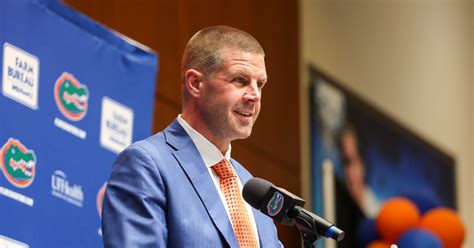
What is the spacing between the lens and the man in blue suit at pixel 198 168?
A: 3.00 m

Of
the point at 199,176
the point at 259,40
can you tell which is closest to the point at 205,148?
the point at 199,176

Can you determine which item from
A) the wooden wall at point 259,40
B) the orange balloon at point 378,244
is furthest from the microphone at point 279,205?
the orange balloon at point 378,244

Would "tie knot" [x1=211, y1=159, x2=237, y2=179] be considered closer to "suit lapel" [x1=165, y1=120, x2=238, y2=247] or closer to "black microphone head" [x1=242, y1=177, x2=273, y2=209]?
"suit lapel" [x1=165, y1=120, x2=238, y2=247]

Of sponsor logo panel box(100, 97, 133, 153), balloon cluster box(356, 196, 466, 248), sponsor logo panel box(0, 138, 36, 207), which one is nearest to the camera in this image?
sponsor logo panel box(0, 138, 36, 207)

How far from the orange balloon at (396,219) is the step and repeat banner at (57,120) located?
3351 millimetres

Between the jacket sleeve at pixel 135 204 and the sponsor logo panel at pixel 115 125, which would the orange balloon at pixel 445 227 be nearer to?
the sponsor logo panel at pixel 115 125

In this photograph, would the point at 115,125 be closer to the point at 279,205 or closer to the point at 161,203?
the point at 161,203

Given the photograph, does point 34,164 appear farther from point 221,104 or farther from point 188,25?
point 188,25

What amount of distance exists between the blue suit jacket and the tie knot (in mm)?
72

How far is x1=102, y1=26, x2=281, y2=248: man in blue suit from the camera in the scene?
3004mm

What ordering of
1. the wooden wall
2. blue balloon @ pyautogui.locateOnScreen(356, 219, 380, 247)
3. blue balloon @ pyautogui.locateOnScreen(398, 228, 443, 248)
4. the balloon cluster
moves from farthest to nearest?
blue balloon @ pyautogui.locateOnScreen(356, 219, 380, 247) < the balloon cluster < blue balloon @ pyautogui.locateOnScreen(398, 228, 443, 248) < the wooden wall

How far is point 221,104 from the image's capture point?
3.37m

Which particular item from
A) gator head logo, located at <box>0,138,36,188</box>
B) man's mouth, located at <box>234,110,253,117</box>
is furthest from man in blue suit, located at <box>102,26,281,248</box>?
gator head logo, located at <box>0,138,36,188</box>

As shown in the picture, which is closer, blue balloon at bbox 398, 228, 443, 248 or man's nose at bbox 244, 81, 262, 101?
man's nose at bbox 244, 81, 262, 101
